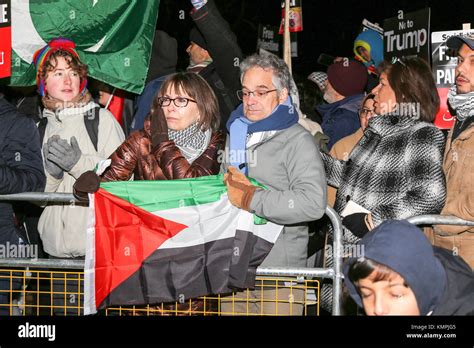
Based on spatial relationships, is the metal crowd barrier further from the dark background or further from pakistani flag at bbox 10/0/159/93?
the dark background

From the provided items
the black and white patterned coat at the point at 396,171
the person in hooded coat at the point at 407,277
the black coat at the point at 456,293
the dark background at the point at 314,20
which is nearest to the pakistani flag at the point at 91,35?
the black and white patterned coat at the point at 396,171

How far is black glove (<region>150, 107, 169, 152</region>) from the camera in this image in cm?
575

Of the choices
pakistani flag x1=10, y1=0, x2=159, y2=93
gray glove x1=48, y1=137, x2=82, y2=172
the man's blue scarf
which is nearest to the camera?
the man's blue scarf

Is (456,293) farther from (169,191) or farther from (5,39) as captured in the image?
(5,39)

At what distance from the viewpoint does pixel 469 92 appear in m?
5.89

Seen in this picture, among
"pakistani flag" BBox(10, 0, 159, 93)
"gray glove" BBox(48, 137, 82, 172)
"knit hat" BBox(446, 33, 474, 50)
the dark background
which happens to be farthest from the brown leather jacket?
the dark background

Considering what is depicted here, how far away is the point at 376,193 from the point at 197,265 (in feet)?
4.00

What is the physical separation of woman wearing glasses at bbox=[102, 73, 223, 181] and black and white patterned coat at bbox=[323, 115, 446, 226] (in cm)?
92

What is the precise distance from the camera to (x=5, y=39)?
21.5 feet

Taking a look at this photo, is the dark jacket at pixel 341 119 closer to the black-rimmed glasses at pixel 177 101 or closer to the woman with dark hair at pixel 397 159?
the woman with dark hair at pixel 397 159

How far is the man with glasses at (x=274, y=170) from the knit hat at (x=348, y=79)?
236cm

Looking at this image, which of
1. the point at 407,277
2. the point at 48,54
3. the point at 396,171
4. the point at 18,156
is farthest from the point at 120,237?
the point at 407,277

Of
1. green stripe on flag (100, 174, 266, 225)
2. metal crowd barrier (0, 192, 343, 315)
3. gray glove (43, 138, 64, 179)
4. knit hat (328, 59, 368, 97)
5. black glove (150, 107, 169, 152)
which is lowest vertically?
metal crowd barrier (0, 192, 343, 315)
